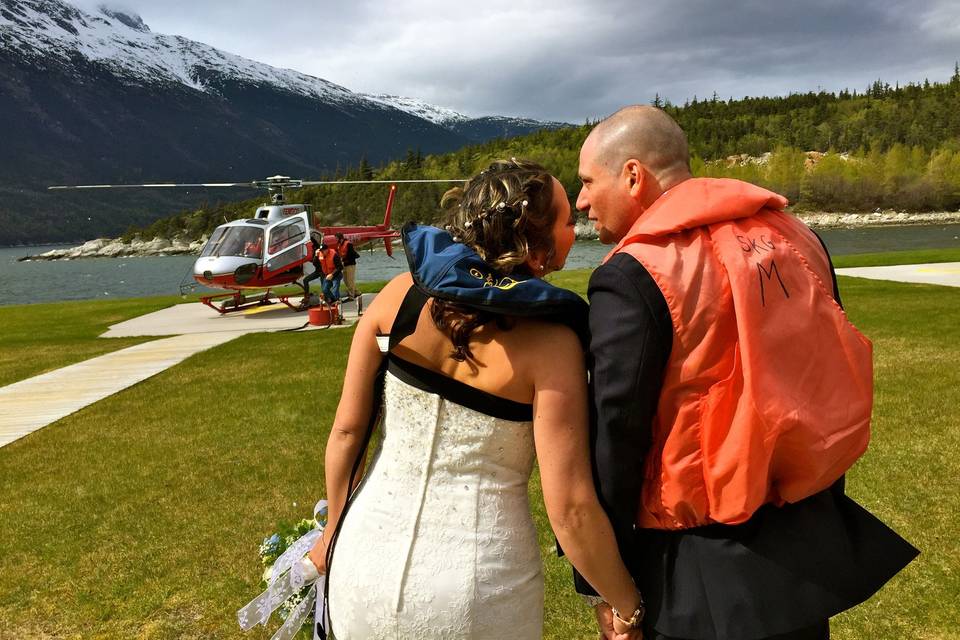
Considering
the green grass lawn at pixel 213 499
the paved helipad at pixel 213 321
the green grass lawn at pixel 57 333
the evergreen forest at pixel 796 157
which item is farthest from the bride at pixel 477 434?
the evergreen forest at pixel 796 157

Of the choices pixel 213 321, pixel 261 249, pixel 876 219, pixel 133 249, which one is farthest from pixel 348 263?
pixel 133 249

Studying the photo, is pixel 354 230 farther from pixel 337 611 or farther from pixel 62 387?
pixel 337 611

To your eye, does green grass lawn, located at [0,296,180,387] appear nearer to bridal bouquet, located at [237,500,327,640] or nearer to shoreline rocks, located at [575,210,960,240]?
bridal bouquet, located at [237,500,327,640]

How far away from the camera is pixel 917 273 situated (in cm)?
1758

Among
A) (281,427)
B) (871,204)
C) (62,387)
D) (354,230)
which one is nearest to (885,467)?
(281,427)

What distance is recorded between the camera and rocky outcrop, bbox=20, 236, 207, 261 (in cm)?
13950

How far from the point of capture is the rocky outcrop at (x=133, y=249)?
13950 cm

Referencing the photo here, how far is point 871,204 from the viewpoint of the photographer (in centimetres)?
11744

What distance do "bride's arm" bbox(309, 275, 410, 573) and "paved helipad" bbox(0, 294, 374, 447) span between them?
277 inches

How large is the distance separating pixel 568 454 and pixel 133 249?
16476 centimetres

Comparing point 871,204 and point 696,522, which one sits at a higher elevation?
point 696,522

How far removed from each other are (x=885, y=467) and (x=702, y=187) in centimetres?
461

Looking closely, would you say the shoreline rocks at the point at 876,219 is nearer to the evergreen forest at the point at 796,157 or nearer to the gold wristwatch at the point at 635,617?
the evergreen forest at the point at 796,157

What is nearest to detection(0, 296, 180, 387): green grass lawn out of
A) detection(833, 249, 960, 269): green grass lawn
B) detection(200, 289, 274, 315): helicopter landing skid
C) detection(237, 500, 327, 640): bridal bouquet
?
detection(200, 289, 274, 315): helicopter landing skid
